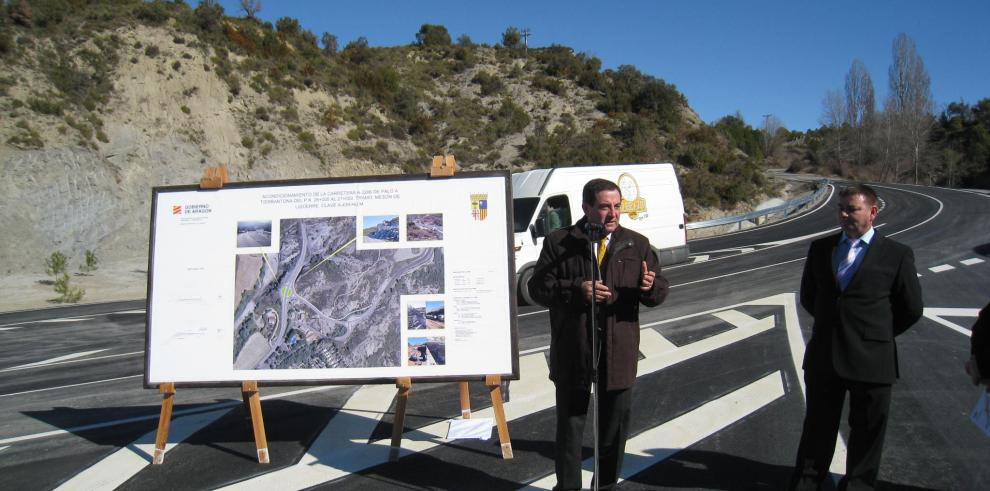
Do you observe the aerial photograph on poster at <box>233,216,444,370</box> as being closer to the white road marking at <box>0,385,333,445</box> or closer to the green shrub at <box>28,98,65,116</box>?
the white road marking at <box>0,385,333,445</box>

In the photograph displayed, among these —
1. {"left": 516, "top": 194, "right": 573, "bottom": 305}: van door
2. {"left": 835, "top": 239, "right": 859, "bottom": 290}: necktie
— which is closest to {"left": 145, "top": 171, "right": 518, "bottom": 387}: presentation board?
{"left": 835, "top": 239, "right": 859, "bottom": 290}: necktie

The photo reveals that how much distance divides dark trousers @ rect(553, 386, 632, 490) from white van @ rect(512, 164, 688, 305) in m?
7.82

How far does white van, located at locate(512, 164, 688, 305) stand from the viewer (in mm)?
12680

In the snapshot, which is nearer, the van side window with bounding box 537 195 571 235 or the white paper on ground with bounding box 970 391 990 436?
the white paper on ground with bounding box 970 391 990 436

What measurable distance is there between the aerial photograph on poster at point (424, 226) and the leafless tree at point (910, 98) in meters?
82.6

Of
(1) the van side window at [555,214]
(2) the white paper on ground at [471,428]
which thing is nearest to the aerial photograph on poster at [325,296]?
(2) the white paper on ground at [471,428]

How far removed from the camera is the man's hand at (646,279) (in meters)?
3.85

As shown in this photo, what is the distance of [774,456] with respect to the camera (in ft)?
16.2

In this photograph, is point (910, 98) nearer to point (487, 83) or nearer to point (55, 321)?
point (487, 83)

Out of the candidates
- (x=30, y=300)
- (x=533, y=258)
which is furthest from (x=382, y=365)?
(x=30, y=300)

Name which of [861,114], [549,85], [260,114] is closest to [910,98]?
[861,114]

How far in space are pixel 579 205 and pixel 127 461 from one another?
9.35 meters

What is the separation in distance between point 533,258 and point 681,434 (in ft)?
24.2

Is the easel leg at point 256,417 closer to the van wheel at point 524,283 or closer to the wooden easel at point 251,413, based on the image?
the wooden easel at point 251,413
